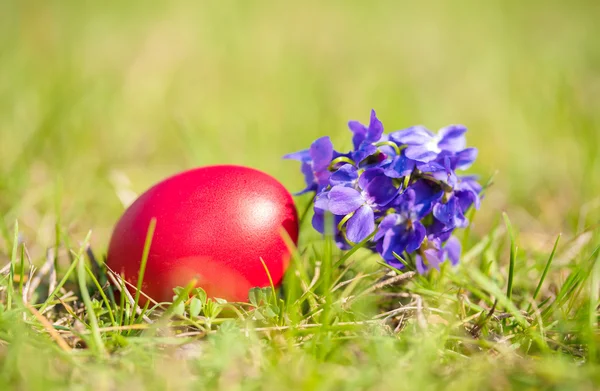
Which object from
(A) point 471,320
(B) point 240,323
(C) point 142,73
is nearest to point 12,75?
(C) point 142,73

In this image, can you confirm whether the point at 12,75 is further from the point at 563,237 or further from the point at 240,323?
the point at 563,237

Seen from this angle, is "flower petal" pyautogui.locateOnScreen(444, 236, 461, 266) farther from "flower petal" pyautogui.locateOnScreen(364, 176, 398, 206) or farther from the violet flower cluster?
"flower petal" pyautogui.locateOnScreen(364, 176, 398, 206)

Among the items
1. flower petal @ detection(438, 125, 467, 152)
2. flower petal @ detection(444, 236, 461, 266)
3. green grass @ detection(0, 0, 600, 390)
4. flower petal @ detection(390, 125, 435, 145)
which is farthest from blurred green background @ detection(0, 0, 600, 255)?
flower petal @ detection(390, 125, 435, 145)

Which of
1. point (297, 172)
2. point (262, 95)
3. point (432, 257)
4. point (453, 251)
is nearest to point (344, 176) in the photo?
point (432, 257)

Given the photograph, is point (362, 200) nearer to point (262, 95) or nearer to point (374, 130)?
point (374, 130)

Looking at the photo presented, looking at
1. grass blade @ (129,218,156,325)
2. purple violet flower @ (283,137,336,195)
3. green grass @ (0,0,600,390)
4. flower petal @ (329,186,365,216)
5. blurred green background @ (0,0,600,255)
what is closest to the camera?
green grass @ (0,0,600,390)

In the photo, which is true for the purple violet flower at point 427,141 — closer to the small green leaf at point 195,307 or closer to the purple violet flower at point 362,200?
the purple violet flower at point 362,200
